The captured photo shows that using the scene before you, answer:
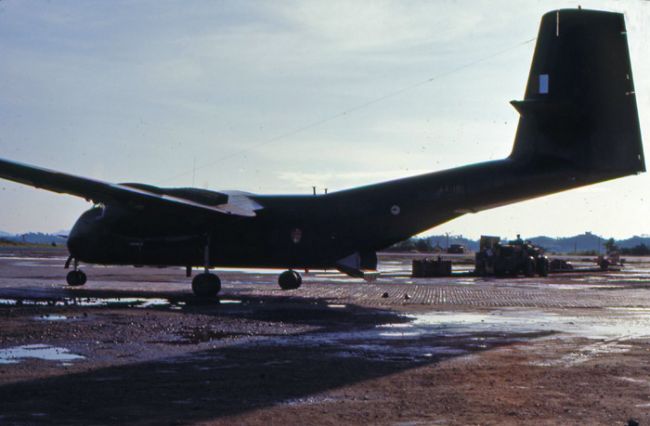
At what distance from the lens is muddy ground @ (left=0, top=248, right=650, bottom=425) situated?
28.4 ft

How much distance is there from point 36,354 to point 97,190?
12.8m

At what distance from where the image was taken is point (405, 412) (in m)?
8.62

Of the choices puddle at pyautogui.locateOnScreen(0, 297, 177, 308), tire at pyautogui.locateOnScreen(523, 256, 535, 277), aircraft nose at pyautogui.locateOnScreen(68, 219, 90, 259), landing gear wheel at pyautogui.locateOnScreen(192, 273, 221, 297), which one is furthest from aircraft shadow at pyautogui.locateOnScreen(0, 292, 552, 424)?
tire at pyautogui.locateOnScreen(523, 256, 535, 277)

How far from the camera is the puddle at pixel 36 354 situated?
12070mm

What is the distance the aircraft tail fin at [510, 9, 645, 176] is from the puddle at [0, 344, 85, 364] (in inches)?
629

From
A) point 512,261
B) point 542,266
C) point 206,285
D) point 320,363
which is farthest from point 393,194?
point 542,266

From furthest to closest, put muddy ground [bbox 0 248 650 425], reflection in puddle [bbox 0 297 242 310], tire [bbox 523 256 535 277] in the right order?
tire [bbox 523 256 535 277] < reflection in puddle [bbox 0 297 242 310] < muddy ground [bbox 0 248 650 425]

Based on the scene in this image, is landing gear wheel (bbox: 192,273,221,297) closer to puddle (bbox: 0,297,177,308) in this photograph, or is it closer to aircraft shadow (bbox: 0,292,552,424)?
puddle (bbox: 0,297,177,308)

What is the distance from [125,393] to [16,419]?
1.66 m

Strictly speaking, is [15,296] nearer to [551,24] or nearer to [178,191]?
[178,191]

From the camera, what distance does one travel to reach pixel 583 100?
24.2 metres

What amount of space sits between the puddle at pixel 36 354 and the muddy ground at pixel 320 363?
30mm

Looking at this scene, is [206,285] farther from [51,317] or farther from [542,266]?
[542,266]

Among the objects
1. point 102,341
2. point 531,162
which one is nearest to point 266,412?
point 102,341
